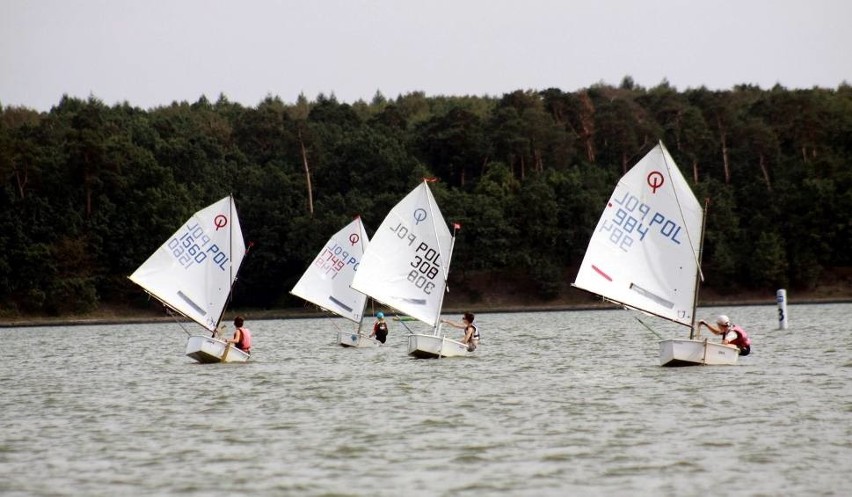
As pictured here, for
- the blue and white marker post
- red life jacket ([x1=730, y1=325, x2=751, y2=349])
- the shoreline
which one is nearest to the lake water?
red life jacket ([x1=730, y1=325, x2=751, y2=349])

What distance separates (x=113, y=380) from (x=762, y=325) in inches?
1455

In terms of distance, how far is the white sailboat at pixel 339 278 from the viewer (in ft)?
179

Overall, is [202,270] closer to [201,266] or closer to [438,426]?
[201,266]

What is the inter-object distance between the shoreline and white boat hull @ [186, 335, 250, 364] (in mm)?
58012

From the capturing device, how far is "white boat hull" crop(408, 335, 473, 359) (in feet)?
139

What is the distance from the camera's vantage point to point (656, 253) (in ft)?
119

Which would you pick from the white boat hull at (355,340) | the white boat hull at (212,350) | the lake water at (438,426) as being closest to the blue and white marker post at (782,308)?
the lake water at (438,426)

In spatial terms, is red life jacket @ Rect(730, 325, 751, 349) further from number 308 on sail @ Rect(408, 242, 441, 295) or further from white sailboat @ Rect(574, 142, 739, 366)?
number 308 on sail @ Rect(408, 242, 441, 295)

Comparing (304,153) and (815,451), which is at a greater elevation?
(304,153)

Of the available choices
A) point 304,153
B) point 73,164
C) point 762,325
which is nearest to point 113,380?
point 762,325

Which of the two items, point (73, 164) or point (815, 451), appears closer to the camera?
point (815, 451)

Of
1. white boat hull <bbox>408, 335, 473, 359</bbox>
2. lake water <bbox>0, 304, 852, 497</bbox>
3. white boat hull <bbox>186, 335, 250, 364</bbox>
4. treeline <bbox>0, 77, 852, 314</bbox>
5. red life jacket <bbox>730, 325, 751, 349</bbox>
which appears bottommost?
lake water <bbox>0, 304, 852, 497</bbox>

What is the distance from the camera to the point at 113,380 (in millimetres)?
39875

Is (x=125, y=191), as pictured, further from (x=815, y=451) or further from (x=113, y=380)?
(x=815, y=451)
